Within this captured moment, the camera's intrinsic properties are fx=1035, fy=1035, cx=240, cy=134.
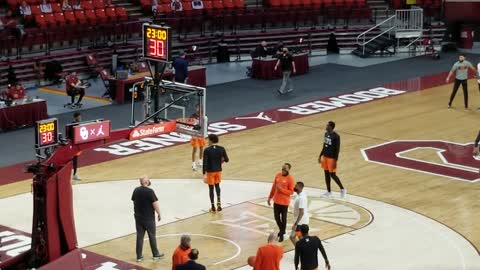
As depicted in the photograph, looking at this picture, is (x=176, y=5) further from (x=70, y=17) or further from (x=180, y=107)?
(x=180, y=107)

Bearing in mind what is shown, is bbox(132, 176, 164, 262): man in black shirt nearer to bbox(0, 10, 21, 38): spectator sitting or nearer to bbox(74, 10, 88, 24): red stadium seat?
bbox(0, 10, 21, 38): spectator sitting

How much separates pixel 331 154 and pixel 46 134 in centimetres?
837

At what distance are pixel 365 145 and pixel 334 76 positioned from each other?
10.8 metres

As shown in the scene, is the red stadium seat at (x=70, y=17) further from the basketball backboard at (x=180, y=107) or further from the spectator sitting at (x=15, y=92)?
the basketball backboard at (x=180, y=107)

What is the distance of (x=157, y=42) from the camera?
1814 cm

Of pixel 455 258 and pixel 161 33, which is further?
pixel 455 258

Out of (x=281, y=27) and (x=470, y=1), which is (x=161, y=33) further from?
(x=470, y=1)

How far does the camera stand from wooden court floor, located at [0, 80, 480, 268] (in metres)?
22.6

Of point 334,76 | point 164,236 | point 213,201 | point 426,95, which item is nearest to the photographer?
point 164,236

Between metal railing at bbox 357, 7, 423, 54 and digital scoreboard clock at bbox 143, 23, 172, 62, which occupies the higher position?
digital scoreboard clock at bbox 143, 23, 172, 62

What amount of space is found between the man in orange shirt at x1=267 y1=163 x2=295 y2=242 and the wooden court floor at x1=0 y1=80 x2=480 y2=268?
2106mm

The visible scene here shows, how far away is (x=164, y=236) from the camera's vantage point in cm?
2045

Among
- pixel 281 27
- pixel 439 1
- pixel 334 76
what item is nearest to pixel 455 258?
pixel 334 76

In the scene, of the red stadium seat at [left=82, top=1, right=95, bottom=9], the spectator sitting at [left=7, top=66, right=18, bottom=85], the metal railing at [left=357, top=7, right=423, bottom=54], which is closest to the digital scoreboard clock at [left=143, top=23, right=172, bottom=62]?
the spectator sitting at [left=7, top=66, right=18, bottom=85]
